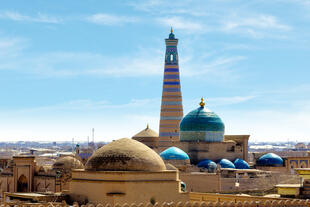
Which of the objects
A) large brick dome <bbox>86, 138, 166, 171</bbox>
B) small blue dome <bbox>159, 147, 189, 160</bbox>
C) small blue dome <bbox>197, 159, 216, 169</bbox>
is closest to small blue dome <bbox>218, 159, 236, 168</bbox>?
small blue dome <bbox>197, 159, 216, 169</bbox>

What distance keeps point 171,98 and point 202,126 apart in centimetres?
668

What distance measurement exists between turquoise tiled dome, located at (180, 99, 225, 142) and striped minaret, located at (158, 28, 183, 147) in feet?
14.6

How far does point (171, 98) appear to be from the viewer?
163 ft

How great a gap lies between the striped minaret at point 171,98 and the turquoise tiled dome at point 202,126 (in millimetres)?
4449

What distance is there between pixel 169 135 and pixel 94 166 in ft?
86.5

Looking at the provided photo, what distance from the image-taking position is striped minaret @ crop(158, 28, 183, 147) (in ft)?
162

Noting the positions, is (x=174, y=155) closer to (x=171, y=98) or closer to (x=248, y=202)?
(x=171, y=98)

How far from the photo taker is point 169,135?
1929 inches

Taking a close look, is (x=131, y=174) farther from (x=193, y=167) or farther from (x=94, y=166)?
(x=193, y=167)

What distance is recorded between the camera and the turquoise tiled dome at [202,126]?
144 feet

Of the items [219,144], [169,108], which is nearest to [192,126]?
[219,144]

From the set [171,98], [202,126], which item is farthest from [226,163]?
[171,98]

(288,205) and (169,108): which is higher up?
(169,108)

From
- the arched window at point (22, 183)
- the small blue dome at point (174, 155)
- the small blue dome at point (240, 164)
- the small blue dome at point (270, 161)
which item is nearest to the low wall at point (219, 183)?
the small blue dome at point (174, 155)
